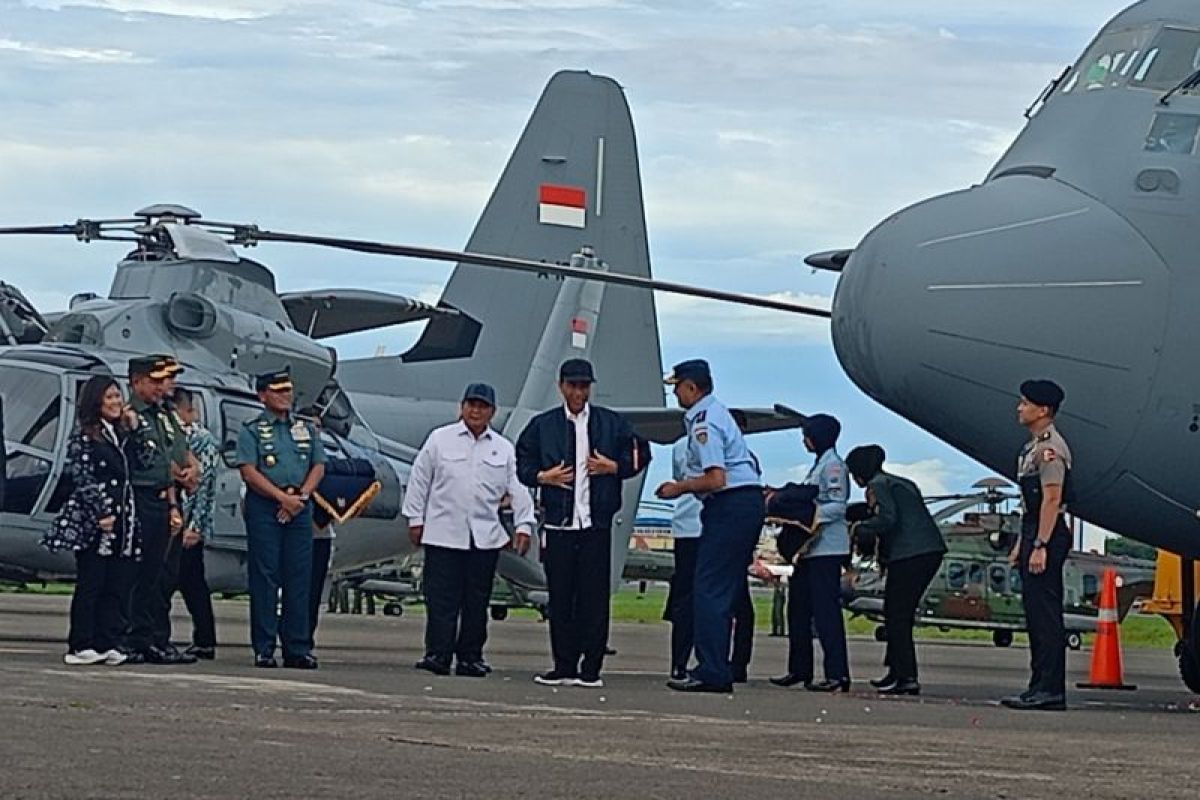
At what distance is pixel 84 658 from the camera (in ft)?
42.7

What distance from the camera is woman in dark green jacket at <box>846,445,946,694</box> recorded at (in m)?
13.2

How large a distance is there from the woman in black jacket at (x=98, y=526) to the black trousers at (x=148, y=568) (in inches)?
4.2

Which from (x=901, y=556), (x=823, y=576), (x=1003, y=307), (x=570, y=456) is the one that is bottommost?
(x=823, y=576)

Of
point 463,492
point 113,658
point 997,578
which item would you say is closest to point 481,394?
point 463,492

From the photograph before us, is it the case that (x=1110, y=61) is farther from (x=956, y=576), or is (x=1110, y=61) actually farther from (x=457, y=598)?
(x=956, y=576)

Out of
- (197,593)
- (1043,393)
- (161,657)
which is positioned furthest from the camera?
(197,593)

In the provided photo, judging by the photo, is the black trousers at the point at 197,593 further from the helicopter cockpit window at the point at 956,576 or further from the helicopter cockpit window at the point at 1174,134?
the helicopter cockpit window at the point at 956,576

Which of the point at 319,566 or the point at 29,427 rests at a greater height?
the point at 29,427

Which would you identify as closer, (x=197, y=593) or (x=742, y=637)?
(x=742, y=637)

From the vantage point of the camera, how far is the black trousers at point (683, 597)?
13922 millimetres

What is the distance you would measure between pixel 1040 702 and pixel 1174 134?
285cm

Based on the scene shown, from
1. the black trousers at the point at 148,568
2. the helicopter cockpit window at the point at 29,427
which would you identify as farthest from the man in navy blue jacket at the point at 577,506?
the helicopter cockpit window at the point at 29,427

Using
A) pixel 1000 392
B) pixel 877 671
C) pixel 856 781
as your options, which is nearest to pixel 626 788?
pixel 856 781

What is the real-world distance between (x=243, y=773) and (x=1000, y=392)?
18.9 ft
